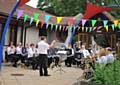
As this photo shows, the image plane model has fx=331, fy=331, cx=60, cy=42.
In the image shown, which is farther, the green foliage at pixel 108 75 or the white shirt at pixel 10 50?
the white shirt at pixel 10 50

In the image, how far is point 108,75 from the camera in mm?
8922

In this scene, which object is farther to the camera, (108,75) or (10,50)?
(10,50)

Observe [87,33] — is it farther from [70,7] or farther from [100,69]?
[100,69]

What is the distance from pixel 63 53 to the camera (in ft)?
63.7

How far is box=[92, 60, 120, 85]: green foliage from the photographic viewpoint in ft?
28.5

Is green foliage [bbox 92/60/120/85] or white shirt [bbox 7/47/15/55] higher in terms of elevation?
white shirt [bbox 7/47/15/55]

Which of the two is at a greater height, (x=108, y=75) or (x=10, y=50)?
(x=10, y=50)

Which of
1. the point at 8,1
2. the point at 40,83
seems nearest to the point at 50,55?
the point at 40,83

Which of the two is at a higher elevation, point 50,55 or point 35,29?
point 35,29

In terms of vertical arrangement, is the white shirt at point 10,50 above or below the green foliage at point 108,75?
above

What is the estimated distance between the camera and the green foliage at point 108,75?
8.68 meters

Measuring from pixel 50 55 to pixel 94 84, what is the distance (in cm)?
1044

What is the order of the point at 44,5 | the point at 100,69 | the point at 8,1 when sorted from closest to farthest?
the point at 100,69 < the point at 8,1 < the point at 44,5

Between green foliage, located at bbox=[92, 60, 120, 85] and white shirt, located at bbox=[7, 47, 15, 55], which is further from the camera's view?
white shirt, located at bbox=[7, 47, 15, 55]
